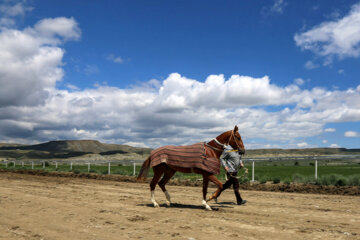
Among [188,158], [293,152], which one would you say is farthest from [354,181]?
[293,152]

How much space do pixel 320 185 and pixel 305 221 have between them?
9.41 meters

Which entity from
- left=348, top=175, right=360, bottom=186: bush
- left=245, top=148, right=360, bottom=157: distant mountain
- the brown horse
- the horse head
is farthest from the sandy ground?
left=245, top=148, right=360, bottom=157: distant mountain

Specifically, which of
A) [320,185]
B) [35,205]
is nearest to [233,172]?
[35,205]

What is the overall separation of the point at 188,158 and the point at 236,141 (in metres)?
1.39

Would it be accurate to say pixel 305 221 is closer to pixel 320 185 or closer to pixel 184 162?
pixel 184 162

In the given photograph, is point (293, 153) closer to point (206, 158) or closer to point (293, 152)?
point (293, 152)

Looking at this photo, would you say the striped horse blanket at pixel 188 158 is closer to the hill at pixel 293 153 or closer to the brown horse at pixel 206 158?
the brown horse at pixel 206 158

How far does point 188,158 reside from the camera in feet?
26.5

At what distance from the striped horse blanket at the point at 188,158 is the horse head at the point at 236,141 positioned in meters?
0.63

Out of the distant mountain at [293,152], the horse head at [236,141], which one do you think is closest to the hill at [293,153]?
the distant mountain at [293,152]

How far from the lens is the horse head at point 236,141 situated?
8.30m

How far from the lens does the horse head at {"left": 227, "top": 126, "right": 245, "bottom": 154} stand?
27.2 ft

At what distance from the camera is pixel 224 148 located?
827cm

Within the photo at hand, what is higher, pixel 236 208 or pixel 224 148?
pixel 224 148
